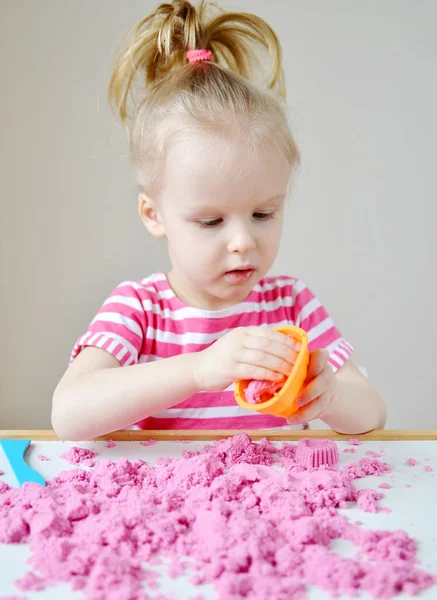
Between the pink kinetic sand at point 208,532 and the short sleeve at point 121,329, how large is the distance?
263 millimetres

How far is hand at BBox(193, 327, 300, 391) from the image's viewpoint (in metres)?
0.68

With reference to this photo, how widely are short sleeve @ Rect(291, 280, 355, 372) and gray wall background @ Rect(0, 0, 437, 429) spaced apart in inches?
22.4

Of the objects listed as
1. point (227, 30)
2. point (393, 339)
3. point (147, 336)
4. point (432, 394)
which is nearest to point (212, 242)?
point (147, 336)

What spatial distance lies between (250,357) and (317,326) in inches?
16.5

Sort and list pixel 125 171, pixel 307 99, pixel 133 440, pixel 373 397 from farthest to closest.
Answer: pixel 307 99
pixel 125 171
pixel 373 397
pixel 133 440

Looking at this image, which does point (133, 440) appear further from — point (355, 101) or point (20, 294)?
point (355, 101)

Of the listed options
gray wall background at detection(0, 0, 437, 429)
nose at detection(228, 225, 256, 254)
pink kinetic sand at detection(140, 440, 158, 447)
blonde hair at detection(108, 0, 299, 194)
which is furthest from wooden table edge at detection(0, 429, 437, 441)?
gray wall background at detection(0, 0, 437, 429)

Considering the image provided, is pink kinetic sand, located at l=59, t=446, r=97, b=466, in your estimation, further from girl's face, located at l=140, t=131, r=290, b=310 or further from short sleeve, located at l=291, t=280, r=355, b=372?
short sleeve, located at l=291, t=280, r=355, b=372

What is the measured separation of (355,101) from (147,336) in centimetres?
94

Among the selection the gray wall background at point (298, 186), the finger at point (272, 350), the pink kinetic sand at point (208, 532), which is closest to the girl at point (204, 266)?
the finger at point (272, 350)

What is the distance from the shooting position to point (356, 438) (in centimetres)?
84

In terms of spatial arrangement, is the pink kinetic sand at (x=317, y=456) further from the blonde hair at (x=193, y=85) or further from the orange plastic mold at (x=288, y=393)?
the blonde hair at (x=193, y=85)

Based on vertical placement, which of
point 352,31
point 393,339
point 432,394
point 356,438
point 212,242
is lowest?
point 432,394

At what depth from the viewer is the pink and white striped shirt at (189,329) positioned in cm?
103
